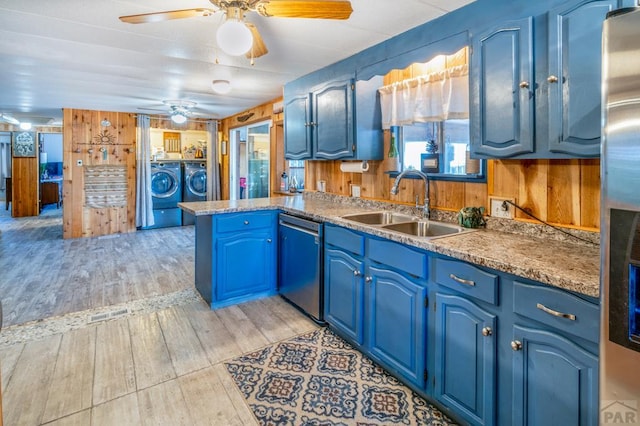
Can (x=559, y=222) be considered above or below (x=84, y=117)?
below

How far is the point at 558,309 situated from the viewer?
126 cm

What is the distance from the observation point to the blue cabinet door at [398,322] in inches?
73.2

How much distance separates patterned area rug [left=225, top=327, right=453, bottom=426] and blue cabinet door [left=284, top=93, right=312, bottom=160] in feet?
6.19

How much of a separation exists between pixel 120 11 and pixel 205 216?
5.25 ft

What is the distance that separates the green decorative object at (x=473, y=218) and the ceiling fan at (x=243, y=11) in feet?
4.31

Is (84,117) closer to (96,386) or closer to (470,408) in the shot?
(96,386)

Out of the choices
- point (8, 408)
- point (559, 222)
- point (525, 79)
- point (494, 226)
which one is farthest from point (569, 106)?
point (8, 408)

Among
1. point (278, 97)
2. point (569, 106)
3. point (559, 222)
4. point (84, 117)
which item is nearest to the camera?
point (569, 106)

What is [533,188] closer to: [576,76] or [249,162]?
[576,76]

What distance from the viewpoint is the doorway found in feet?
22.9

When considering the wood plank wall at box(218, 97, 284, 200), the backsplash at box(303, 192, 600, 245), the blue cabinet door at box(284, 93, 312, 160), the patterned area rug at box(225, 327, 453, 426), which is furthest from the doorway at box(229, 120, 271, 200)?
the patterned area rug at box(225, 327, 453, 426)

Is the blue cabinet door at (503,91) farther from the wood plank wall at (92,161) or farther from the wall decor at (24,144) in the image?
the wall decor at (24,144)

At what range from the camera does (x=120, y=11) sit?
86.9 inches

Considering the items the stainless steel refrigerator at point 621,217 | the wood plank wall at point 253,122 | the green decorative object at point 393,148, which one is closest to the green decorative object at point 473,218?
the green decorative object at point 393,148
